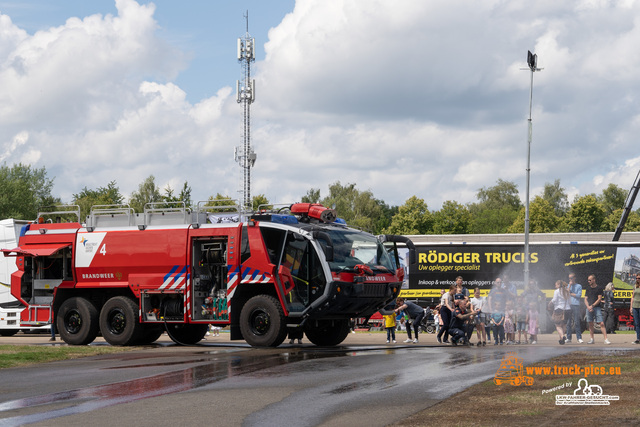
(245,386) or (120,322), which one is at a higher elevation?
(120,322)

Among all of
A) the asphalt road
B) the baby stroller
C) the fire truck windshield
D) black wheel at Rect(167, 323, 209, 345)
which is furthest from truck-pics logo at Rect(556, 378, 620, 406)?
the baby stroller

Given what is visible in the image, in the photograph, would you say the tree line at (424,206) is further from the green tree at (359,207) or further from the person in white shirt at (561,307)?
the person in white shirt at (561,307)

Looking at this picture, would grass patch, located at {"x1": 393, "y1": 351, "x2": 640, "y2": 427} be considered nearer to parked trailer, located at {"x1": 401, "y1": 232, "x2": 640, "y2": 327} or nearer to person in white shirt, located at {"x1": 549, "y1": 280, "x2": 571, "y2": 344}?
person in white shirt, located at {"x1": 549, "y1": 280, "x2": 571, "y2": 344}

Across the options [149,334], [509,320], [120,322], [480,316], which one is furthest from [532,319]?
[120,322]

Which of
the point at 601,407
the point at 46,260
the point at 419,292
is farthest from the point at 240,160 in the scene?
the point at 601,407

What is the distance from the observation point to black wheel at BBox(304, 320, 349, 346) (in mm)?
20516

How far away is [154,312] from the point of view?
67.0ft

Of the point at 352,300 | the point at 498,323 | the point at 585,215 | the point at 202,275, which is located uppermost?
the point at 585,215

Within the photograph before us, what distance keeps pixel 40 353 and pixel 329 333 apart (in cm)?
686

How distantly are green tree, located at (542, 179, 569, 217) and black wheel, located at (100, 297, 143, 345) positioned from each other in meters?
97.8

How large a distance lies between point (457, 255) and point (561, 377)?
21.0m

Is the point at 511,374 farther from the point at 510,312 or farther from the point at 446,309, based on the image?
the point at 510,312

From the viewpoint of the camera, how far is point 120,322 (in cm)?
2098

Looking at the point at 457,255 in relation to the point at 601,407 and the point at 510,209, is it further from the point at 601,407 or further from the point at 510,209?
the point at 510,209
